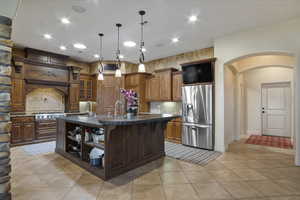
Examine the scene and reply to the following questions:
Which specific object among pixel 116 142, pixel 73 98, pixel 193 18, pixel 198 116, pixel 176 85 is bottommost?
pixel 116 142

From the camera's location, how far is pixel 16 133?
16.0 ft

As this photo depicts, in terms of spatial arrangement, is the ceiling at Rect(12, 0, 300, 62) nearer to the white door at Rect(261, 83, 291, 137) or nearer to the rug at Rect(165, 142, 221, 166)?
the rug at Rect(165, 142, 221, 166)

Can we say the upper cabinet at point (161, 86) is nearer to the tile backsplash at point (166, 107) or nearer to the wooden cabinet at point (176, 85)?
the wooden cabinet at point (176, 85)

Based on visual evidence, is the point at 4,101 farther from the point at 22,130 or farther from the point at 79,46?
the point at 22,130

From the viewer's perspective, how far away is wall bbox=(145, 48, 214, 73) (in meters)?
5.36

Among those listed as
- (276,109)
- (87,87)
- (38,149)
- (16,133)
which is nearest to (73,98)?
(87,87)

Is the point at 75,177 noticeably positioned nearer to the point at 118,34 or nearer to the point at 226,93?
the point at 118,34

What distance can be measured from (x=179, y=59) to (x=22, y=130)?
19.6ft

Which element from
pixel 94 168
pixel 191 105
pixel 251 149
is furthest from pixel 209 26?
pixel 94 168

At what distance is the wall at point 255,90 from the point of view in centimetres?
659

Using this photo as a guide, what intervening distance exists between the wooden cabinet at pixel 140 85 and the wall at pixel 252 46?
10.0ft

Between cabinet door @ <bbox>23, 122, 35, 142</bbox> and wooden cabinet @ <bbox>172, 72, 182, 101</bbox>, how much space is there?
4930 millimetres

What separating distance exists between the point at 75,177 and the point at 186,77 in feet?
13.2

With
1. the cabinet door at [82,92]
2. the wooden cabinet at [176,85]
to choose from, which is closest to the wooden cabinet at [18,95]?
the cabinet door at [82,92]
